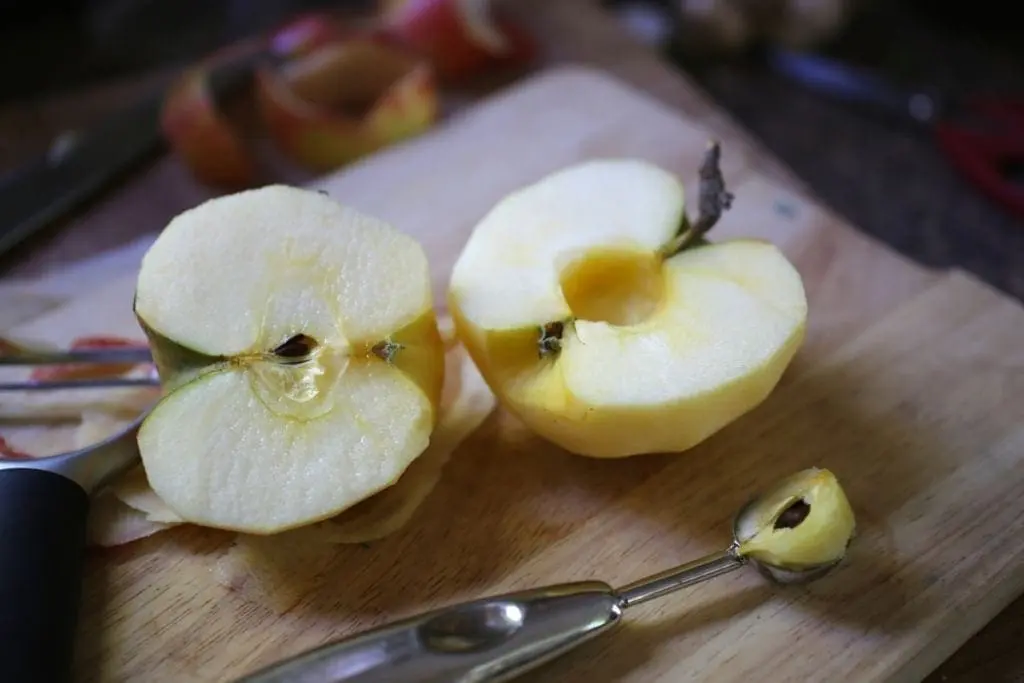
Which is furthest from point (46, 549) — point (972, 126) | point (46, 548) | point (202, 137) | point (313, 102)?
point (972, 126)

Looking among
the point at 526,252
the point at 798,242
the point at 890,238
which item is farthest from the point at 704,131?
the point at 526,252

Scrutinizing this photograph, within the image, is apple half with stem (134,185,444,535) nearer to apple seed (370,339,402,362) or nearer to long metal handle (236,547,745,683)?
apple seed (370,339,402,362)

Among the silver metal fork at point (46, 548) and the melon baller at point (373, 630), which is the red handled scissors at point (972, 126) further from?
the silver metal fork at point (46, 548)

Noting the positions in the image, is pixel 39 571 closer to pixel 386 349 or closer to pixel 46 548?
pixel 46 548

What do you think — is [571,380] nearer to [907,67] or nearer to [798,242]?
[798,242]

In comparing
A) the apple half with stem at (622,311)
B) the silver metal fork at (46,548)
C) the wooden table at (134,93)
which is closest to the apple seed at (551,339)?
the apple half with stem at (622,311)

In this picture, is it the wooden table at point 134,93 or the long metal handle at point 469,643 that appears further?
the wooden table at point 134,93
